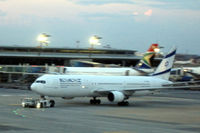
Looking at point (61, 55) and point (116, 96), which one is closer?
point (116, 96)

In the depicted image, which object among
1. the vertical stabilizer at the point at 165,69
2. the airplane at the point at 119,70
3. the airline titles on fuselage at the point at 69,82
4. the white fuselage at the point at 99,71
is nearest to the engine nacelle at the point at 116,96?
the airline titles on fuselage at the point at 69,82

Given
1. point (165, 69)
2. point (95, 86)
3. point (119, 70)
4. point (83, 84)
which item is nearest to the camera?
point (83, 84)

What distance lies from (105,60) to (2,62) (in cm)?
3087

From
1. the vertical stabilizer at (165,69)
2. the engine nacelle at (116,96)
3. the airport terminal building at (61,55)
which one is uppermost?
the airport terminal building at (61,55)

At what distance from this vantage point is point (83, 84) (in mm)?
39594

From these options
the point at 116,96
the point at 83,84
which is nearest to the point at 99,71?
the point at 116,96

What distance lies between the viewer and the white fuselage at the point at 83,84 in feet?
122

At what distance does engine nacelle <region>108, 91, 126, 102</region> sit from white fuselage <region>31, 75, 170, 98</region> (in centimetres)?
73

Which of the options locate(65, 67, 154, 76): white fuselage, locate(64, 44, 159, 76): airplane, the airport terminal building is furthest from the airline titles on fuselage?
the airport terminal building

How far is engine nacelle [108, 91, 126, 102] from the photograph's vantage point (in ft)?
132

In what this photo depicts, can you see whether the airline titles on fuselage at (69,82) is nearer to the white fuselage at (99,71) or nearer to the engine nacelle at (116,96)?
the engine nacelle at (116,96)

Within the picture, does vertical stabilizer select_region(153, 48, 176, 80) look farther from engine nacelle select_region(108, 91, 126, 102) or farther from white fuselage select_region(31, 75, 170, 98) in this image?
engine nacelle select_region(108, 91, 126, 102)

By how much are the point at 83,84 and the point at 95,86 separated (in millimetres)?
1615

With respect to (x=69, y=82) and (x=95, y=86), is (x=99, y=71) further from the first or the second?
(x=69, y=82)
